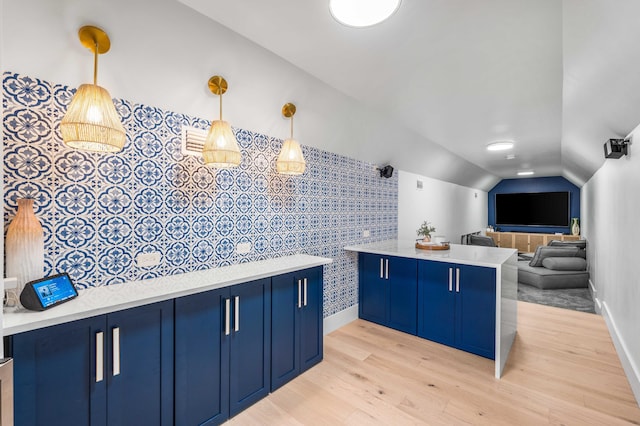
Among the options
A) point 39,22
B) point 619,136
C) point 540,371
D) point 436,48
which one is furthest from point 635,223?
point 39,22

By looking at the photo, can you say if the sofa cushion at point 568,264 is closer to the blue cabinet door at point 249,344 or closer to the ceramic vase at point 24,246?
the blue cabinet door at point 249,344

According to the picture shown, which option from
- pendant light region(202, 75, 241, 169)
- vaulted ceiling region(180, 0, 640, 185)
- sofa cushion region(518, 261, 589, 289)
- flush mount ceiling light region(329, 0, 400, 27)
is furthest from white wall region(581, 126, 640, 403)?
pendant light region(202, 75, 241, 169)

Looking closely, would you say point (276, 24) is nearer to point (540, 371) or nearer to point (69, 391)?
point (69, 391)

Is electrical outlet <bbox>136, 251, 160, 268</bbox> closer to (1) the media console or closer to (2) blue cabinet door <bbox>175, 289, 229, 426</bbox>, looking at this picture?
(2) blue cabinet door <bbox>175, 289, 229, 426</bbox>

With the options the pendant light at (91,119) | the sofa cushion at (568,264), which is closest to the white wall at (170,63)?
the pendant light at (91,119)

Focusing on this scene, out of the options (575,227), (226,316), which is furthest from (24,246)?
(575,227)

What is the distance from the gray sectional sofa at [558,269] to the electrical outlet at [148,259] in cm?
596

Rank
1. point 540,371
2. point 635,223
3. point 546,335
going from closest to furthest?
point 635,223
point 540,371
point 546,335

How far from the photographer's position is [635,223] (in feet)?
7.18

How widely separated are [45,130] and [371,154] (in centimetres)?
302

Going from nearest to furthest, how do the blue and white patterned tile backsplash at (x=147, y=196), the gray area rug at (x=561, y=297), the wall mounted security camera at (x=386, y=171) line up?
the blue and white patterned tile backsplash at (x=147, y=196) < the wall mounted security camera at (x=386, y=171) < the gray area rug at (x=561, y=297)

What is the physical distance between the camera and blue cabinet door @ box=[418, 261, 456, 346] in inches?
106

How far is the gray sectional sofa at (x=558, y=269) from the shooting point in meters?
5.02

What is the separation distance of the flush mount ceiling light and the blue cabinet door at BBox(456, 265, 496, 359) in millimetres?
2119
